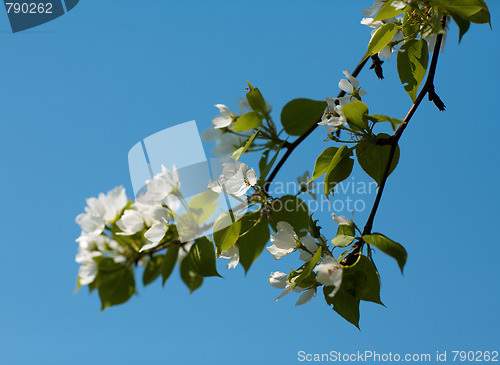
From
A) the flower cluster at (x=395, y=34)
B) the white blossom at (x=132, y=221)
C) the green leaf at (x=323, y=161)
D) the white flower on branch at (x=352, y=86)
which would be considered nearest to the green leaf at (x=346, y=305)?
the green leaf at (x=323, y=161)

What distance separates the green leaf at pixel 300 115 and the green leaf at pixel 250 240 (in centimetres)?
22

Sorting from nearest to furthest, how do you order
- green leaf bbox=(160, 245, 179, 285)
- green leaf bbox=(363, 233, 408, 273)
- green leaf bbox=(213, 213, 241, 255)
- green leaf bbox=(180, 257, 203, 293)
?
green leaf bbox=(363, 233, 408, 273)
green leaf bbox=(213, 213, 241, 255)
green leaf bbox=(160, 245, 179, 285)
green leaf bbox=(180, 257, 203, 293)

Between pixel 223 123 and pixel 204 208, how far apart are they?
0.19 metres

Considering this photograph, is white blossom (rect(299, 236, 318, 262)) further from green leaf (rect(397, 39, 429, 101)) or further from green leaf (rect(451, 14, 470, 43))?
green leaf (rect(451, 14, 470, 43))

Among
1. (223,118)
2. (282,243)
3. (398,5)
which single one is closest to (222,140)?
(223,118)

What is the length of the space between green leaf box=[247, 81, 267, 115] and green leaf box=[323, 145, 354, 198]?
24cm

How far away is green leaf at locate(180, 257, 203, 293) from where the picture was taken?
132 cm

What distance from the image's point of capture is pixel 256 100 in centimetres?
93

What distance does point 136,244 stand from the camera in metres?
1.28

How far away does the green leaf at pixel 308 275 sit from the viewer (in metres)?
0.70

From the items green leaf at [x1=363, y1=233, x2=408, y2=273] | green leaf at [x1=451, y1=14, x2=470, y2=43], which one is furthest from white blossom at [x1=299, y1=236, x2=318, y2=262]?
green leaf at [x1=451, y1=14, x2=470, y2=43]

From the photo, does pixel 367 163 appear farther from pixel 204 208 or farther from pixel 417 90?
pixel 204 208

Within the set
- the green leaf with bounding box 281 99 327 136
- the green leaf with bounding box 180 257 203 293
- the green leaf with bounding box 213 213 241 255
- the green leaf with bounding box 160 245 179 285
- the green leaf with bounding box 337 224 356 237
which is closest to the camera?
the green leaf with bounding box 337 224 356 237

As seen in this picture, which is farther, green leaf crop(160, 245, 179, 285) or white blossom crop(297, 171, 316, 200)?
green leaf crop(160, 245, 179, 285)
